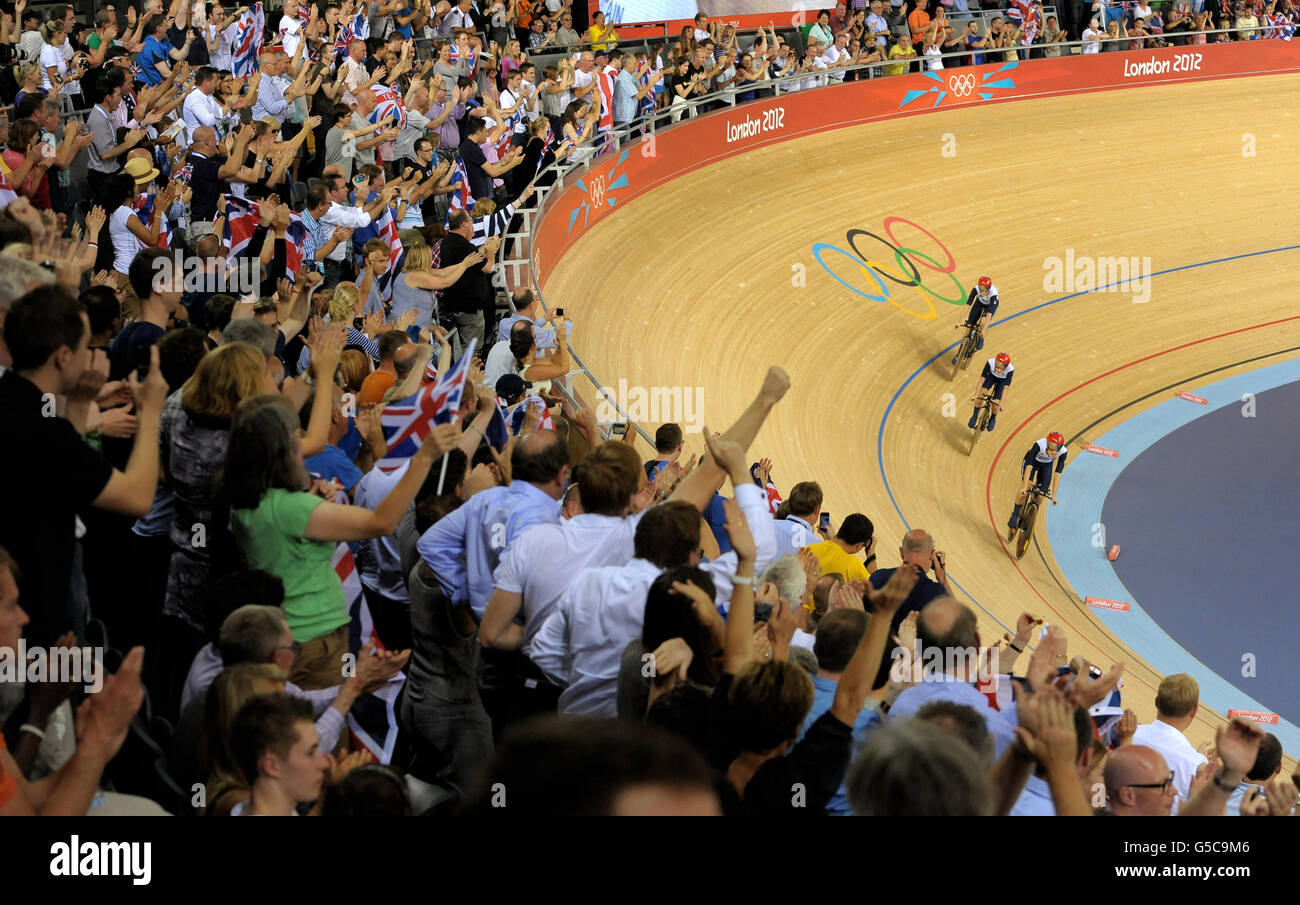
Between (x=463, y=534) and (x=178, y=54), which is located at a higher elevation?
(x=178, y=54)

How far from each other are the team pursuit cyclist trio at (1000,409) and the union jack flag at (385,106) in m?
5.59

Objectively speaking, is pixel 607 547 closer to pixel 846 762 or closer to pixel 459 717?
pixel 459 717

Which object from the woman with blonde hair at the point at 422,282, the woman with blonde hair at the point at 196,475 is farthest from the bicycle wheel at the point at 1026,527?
the woman with blonde hair at the point at 196,475

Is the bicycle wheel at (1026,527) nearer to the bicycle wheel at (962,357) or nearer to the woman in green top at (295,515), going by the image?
the bicycle wheel at (962,357)

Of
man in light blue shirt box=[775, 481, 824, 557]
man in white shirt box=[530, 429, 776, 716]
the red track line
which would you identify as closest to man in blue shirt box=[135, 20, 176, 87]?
man in light blue shirt box=[775, 481, 824, 557]

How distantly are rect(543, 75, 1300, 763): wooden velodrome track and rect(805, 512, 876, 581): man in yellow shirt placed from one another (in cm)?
323

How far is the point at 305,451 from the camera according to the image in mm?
3660

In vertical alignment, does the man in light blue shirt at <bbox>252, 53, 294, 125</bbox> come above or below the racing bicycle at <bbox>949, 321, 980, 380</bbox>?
above

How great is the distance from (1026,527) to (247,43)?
24.3ft

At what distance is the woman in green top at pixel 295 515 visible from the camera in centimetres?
301

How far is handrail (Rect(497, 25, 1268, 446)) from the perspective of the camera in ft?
25.8

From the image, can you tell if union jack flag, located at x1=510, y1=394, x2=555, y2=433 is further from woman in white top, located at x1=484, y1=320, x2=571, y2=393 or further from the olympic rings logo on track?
the olympic rings logo on track
